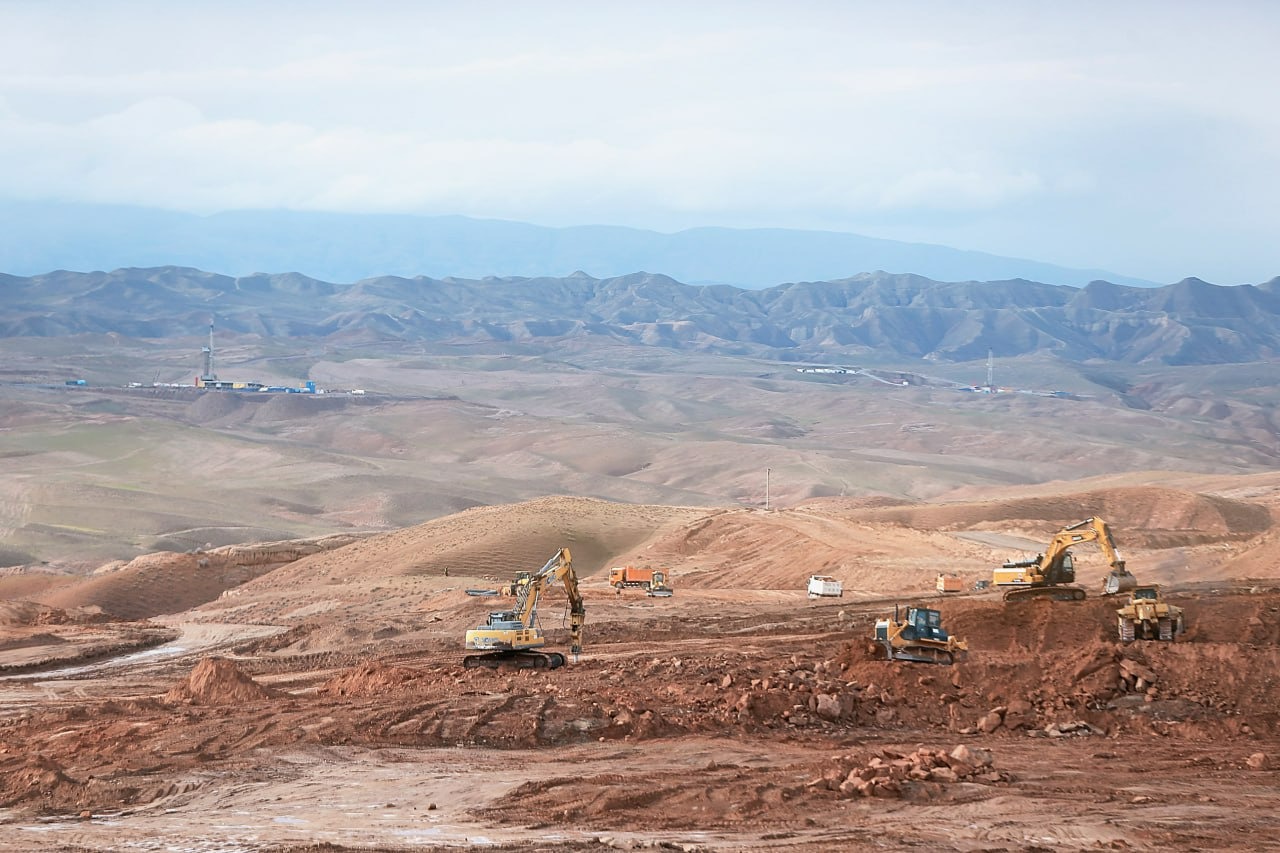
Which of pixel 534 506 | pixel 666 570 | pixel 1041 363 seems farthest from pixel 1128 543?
pixel 1041 363

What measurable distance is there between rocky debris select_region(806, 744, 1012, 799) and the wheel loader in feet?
31.5

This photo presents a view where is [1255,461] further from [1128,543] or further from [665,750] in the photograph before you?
[665,750]

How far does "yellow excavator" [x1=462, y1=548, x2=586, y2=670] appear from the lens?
23.8 metres

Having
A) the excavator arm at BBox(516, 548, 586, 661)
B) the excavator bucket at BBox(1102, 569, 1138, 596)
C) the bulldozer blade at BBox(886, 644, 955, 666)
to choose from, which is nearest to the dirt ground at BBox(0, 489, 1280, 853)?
the bulldozer blade at BBox(886, 644, 955, 666)

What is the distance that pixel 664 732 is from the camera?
739 inches

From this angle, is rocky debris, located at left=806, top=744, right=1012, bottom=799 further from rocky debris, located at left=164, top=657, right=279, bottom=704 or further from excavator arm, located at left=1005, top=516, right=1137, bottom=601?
excavator arm, located at left=1005, top=516, right=1137, bottom=601

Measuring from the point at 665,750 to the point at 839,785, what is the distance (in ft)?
11.0

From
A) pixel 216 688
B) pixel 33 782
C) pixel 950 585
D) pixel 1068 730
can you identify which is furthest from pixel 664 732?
pixel 950 585

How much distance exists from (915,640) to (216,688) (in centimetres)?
1040

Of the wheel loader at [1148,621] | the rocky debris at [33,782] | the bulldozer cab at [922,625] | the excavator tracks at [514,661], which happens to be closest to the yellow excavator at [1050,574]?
the wheel loader at [1148,621]

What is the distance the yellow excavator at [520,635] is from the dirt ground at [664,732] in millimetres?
665

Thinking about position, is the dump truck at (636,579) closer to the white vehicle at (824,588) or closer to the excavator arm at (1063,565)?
the white vehicle at (824,588)

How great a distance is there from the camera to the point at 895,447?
390 ft

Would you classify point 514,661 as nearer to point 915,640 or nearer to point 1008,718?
point 915,640
